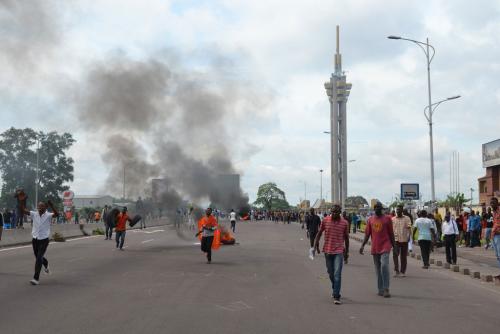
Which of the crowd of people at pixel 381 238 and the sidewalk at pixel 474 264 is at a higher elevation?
the crowd of people at pixel 381 238

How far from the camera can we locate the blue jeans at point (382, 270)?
9.81 meters

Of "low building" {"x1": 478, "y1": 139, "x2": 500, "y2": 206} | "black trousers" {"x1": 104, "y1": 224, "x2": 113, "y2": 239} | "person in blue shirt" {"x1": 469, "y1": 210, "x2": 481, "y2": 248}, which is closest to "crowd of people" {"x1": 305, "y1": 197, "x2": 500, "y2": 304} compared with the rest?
"person in blue shirt" {"x1": 469, "y1": 210, "x2": 481, "y2": 248}

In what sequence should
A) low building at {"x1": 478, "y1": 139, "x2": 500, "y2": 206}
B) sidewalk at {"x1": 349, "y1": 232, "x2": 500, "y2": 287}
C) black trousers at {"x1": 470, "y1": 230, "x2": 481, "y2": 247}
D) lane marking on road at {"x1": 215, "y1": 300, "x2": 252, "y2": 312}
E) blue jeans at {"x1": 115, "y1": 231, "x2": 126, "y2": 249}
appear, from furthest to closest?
low building at {"x1": 478, "y1": 139, "x2": 500, "y2": 206} < black trousers at {"x1": 470, "y1": 230, "x2": 481, "y2": 247} < blue jeans at {"x1": 115, "y1": 231, "x2": 126, "y2": 249} < sidewalk at {"x1": 349, "y1": 232, "x2": 500, "y2": 287} < lane marking on road at {"x1": 215, "y1": 300, "x2": 252, "y2": 312}

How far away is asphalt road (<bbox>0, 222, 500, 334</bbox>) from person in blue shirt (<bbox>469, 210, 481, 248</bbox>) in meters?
8.50

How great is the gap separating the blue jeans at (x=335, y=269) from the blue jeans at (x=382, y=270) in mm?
1068

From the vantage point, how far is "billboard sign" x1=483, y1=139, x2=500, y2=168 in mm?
48888

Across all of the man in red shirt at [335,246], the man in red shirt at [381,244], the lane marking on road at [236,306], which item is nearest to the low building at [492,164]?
the man in red shirt at [381,244]

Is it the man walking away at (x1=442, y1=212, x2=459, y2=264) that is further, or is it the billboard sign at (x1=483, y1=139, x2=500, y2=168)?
the billboard sign at (x1=483, y1=139, x2=500, y2=168)

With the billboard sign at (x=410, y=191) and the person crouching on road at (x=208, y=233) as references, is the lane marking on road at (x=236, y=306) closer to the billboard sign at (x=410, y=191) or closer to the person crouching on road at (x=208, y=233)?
the person crouching on road at (x=208, y=233)

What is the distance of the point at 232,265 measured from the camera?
592 inches

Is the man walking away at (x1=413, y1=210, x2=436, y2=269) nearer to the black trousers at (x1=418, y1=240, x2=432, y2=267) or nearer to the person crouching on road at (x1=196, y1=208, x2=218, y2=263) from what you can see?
the black trousers at (x1=418, y1=240, x2=432, y2=267)

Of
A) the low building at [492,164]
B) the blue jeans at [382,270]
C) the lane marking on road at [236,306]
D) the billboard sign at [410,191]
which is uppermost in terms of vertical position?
the low building at [492,164]

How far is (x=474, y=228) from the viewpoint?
76.6 feet

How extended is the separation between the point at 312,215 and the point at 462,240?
10.7 metres
